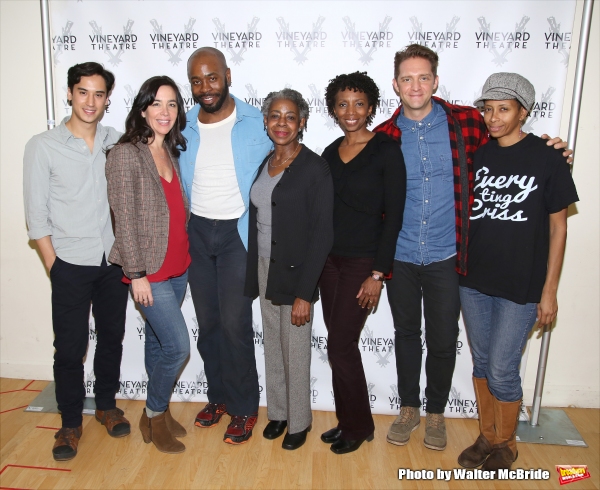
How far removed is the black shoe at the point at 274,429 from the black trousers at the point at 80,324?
0.89 metres

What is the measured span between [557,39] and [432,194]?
115 centimetres

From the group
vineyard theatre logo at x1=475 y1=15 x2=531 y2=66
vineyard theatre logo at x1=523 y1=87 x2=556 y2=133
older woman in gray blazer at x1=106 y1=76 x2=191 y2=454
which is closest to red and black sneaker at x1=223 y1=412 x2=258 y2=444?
older woman in gray blazer at x1=106 y1=76 x2=191 y2=454

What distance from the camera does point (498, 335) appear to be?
7.73 feet

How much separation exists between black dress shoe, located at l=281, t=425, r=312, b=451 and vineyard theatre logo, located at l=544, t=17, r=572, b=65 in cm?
237

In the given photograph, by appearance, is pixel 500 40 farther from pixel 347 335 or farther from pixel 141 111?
pixel 141 111

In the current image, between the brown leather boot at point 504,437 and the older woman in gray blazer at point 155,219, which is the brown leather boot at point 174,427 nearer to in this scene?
the older woman in gray blazer at point 155,219

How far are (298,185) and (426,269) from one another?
29.1 inches

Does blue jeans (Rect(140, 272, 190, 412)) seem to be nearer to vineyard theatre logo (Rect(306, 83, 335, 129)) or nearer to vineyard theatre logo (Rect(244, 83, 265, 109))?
vineyard theatre logo (Rect(244, 83, 265, 109))

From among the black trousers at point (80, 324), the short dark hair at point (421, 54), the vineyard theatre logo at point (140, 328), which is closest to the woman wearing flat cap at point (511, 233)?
the short dark hair at point (421, 54)

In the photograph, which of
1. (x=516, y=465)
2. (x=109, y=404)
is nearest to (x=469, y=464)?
(x=516, y=465)

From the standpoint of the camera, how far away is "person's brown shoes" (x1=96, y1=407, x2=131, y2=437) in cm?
279

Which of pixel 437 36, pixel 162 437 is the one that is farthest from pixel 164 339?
pixel 437 36

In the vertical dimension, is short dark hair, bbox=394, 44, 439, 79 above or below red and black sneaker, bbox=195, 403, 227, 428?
above

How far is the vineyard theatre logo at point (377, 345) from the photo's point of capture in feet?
10.1
